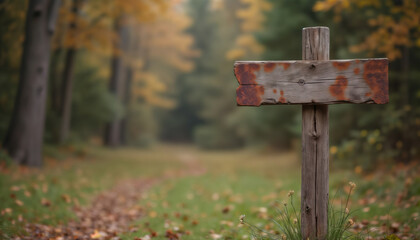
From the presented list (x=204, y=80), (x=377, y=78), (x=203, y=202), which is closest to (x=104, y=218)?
(x=203, y=202)

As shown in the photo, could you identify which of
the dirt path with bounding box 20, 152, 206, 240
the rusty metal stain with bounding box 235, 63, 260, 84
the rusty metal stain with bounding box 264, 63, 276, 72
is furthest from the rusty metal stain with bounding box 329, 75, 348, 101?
A: the dirt path with bounding box 20, 152, 206, 240

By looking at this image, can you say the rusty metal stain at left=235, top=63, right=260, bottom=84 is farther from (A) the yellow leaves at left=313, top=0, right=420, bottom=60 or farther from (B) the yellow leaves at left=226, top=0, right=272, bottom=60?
(B) the yellow leaves at left=226, top=0, right=272, bottom=60

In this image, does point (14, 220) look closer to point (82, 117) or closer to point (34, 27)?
point (34, 27)

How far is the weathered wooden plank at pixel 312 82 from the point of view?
288cm

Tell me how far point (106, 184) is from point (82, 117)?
26.5 feet

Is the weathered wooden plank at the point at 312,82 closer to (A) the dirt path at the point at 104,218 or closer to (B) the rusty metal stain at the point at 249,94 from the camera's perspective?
(B) the rusty metal stain at the point at 249,94

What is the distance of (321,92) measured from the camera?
2945mm

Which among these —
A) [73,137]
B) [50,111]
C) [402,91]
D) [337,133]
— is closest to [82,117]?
[73,137]

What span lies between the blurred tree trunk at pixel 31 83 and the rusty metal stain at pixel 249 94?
767 cm

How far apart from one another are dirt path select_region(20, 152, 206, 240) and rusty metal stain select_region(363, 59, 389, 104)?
10.4 feet

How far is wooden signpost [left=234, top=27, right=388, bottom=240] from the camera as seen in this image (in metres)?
2.90

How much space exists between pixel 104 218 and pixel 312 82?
409cm

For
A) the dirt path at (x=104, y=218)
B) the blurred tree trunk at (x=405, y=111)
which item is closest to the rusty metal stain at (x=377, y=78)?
the dirt path at (x=104, y=218)

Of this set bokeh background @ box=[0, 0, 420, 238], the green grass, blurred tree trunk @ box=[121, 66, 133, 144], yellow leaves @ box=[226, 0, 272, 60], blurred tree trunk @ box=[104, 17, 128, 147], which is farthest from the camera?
blurred tree trunk @ box=[121, 66, 133, 144]
